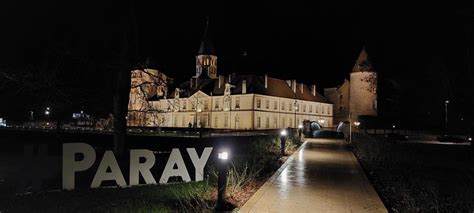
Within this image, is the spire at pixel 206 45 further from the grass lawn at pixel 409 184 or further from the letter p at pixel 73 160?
the letter p at pixel 73 160

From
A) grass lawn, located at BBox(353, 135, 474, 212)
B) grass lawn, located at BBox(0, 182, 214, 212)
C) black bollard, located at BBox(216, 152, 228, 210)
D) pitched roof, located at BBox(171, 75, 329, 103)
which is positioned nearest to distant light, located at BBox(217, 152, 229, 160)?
black bollard, located at BBox(216, 152, 228, 210)

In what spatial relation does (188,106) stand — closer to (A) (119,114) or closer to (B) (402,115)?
(B) (402,115)

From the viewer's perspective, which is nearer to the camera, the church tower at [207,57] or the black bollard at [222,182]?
the black bollard at [222,182]

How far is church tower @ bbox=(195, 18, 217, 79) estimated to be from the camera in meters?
89.9

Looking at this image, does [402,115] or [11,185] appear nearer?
[11,185]

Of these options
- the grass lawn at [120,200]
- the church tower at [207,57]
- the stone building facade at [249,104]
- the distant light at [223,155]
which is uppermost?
the church tower at [207,57]

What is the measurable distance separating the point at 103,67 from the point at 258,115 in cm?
5534

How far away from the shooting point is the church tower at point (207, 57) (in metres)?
89.9

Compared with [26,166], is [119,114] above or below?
above

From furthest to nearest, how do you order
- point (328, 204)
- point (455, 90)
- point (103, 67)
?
point (103, 67) → point (455, 90) → point (328, 204)

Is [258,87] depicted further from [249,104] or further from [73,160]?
[73,160]

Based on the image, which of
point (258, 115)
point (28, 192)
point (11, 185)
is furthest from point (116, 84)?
point (258, 115)

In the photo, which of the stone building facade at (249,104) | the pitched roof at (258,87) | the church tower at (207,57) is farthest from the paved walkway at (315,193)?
the church tower at (207,57)

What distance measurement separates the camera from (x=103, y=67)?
51.1ft
